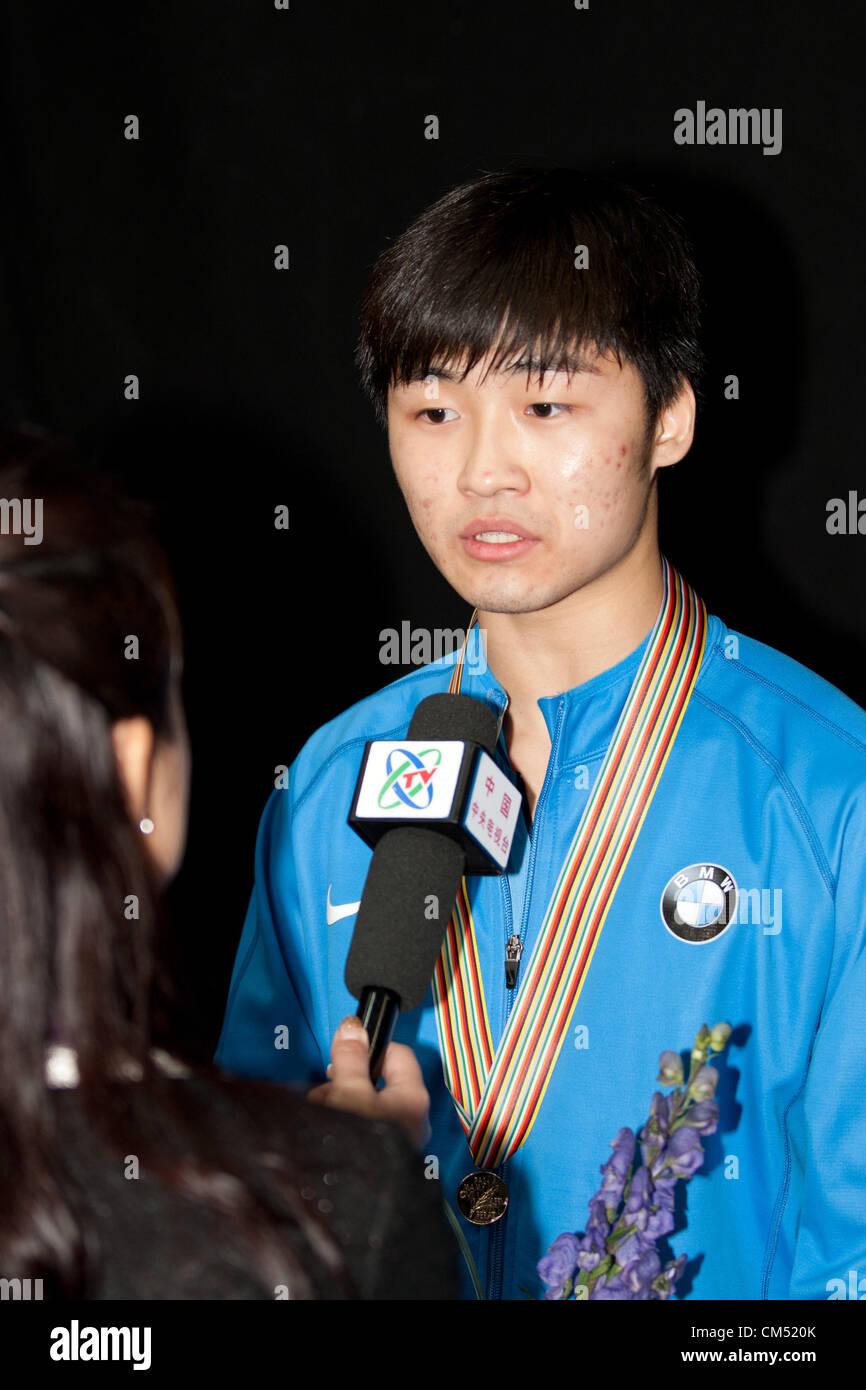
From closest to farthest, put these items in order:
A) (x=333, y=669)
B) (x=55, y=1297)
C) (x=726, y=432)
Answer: (x=55, y=1297) → (x=726, y=432) → (x=333, y=669)

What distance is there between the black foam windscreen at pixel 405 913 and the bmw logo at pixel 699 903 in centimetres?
31

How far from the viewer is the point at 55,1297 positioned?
867 mm

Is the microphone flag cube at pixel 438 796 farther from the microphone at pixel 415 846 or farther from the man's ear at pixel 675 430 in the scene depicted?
the man's ear at pixel 675 430

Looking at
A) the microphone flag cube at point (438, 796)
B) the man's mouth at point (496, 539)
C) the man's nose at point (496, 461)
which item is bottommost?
the microphone flag cube at point (438, 796)

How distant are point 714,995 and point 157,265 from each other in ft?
4.04

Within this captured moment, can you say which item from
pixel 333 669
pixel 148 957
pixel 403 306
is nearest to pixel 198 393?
pixel 333 669

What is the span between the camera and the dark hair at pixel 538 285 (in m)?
1.53

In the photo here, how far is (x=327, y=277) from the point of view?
6.77ft

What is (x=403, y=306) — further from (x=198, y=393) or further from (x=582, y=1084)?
(x=582, y=1084)

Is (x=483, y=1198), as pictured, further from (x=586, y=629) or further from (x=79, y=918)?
(x=79, y=918)

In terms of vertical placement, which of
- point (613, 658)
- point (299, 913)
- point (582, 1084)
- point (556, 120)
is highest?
point (556, 120)

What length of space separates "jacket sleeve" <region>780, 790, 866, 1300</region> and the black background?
684mm

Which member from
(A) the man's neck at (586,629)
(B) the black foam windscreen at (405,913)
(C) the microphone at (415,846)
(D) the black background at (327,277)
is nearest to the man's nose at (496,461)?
(A) the man's neck at (586,629)

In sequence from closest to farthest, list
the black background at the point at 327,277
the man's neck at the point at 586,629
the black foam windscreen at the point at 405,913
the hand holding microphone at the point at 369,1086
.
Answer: the hand holding microphone at the point at 369,1086, the black foam windscreen at the point at 405,913, the man's neck at the point at 586,629, the black background at the point at 327,277
